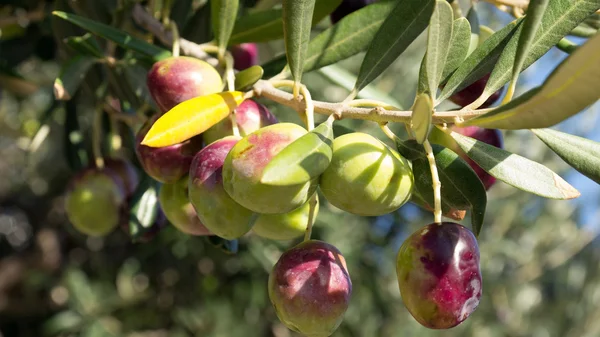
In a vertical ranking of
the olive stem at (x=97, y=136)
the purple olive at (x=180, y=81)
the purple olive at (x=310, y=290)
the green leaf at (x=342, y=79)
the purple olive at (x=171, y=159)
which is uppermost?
the purple olive at (x=180, y=81)

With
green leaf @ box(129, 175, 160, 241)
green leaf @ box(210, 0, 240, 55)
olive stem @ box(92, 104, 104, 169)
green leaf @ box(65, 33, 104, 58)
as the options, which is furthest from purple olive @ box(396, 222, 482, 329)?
olive stem @ box(92, 104, 104, 169)

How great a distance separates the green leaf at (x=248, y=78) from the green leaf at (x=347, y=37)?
22 cm

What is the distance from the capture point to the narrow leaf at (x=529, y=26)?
0.77 m

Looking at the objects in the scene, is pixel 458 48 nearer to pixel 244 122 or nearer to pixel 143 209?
pixel 244 122

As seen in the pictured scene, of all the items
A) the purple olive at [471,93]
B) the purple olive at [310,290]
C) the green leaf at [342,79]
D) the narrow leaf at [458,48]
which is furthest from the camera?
the green leaf at [342,79]

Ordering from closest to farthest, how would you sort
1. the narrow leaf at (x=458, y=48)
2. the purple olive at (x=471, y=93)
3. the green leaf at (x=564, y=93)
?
the green leaf at (x=564, y=93)
the narrow leaf at (x=458, y=48)
the purple olive at (x=471, y=93)

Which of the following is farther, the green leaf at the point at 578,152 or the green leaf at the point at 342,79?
the green leaf at the point at 342,79

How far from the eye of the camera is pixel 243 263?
3.07m

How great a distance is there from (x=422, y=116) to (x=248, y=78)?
13.0 inches

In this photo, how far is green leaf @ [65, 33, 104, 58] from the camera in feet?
4.17

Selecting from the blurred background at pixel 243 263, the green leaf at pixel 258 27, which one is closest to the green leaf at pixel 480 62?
the green leaf at pixel 258 27

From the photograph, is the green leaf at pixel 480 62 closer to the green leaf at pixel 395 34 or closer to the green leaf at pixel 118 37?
the green leaf at pixel 395 34

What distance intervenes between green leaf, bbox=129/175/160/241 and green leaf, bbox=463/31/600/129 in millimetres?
858

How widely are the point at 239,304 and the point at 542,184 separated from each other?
2548 millimetres
